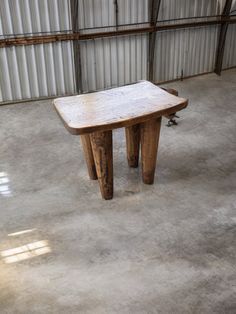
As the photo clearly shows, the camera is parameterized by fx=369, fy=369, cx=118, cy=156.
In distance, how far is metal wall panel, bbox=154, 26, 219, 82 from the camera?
22.0ft

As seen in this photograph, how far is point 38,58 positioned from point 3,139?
175cm

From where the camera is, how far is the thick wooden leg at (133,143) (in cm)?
377

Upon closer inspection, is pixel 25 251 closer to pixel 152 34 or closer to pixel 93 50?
pixel 93 50

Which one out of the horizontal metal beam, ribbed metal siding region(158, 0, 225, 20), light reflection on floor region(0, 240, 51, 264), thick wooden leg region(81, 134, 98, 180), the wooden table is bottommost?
light reflection on floor region(0, 240, 51, 264)

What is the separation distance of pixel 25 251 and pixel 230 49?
6314 millimetres

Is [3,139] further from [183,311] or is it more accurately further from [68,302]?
[183,311]

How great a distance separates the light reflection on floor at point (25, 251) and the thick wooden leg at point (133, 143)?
141 centimetres

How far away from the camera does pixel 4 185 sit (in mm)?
3777

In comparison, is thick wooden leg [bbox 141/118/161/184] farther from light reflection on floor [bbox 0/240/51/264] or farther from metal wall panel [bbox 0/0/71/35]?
metal wall panel [bbox 0/0/71/35]

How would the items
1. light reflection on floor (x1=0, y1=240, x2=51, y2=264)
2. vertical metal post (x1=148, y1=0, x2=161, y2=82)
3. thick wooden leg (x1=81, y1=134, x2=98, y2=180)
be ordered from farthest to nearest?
1. vertical metal post (x1=148, y1=0, x2=161, y2=82)
2. thick wooden leg (x1=81, y1=134, x2=98, y2=180)
3. light reflection on floor (x1=0, y1=240, x2=51, y2=264)

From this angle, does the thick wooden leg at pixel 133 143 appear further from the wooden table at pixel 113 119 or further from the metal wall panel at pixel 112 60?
the metal wall panel at pixel 112 60

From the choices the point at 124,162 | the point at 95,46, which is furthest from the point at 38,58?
the point at 124,162

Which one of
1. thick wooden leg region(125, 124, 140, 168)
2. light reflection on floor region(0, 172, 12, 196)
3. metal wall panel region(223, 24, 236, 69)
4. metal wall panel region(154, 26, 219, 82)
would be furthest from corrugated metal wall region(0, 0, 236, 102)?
thick wooden leg region(125, 124, 140, 168)

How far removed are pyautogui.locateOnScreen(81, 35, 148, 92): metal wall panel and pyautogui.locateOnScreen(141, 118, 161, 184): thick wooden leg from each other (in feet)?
10.3
